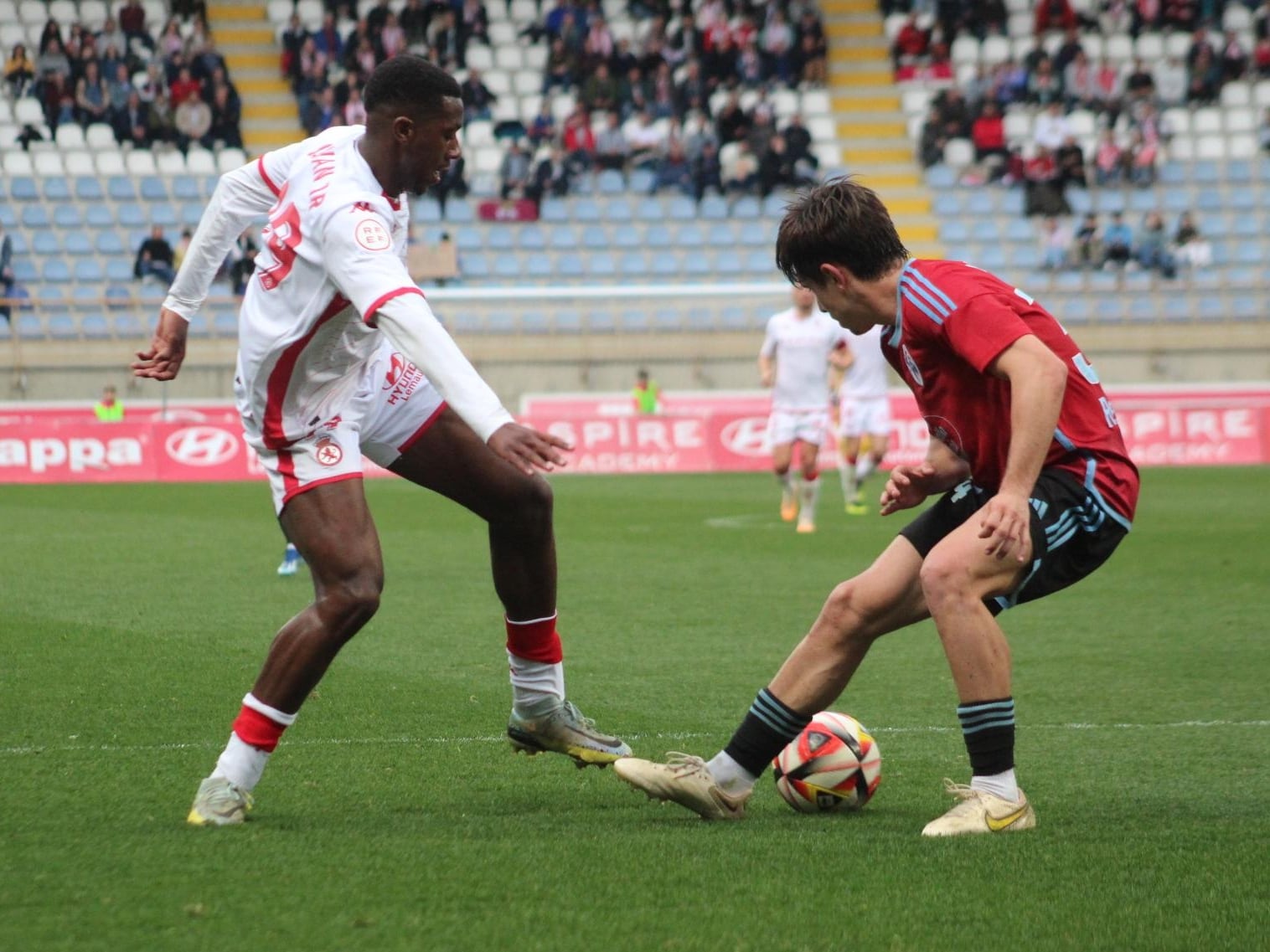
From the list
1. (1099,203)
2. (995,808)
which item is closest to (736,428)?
(1099,203)

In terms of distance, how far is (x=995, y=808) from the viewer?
4434 mm

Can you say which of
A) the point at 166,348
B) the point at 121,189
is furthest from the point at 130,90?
the point at 166,348

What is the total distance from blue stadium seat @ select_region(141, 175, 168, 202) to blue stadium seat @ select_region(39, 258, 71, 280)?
1.83 meters

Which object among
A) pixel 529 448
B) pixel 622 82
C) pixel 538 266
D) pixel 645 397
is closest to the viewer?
A: pixel 529 448

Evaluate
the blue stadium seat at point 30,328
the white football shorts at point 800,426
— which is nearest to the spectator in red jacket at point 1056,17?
the blue stadium seat at point 30,328

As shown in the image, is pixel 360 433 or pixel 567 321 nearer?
pixel 360 433

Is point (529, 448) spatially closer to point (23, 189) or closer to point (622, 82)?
point (23, 189)

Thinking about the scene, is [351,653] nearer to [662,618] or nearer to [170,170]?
[662,618]

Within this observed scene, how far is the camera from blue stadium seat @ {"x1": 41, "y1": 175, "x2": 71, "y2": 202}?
2759cm

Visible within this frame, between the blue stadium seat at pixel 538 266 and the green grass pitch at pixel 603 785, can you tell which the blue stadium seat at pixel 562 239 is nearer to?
the blue stadium seat at pixel 538 266

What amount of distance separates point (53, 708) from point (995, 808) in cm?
360

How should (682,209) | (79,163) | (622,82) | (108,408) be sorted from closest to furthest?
(108,408) < (79,163) < (682,209) < (622,82)

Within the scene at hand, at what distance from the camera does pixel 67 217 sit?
2739cm

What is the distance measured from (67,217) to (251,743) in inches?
964
